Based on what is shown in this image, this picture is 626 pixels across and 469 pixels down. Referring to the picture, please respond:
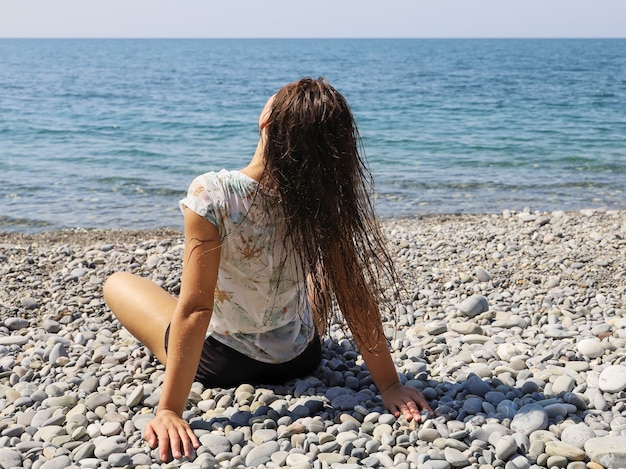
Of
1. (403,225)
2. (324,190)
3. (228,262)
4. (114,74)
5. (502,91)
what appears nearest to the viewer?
(324,190)

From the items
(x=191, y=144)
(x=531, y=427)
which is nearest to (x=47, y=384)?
(x=531, y=427)

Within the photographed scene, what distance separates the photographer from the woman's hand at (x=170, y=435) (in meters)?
2.71

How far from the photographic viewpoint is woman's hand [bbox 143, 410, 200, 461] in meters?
2.71

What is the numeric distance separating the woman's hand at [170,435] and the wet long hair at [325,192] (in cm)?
82

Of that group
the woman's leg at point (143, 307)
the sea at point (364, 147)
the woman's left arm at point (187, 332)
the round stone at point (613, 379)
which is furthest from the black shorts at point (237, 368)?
the sea at point (364, 147)

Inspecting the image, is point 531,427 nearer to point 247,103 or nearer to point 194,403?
point 194,403

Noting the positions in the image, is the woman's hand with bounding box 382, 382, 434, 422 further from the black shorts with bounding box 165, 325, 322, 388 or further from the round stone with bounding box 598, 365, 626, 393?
the round stone with bounding box 598, 365, 626, 393

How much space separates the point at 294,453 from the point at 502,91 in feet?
91.3

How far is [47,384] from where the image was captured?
3533 mm

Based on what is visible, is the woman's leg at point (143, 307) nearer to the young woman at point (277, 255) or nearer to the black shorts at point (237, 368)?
the black shorts at point (237, 368)

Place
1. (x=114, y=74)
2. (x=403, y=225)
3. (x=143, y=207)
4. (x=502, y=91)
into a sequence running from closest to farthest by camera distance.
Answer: (x=403, y=225)
(x=143, y=207)
(x=502, y=91)
(x=114, y=74)

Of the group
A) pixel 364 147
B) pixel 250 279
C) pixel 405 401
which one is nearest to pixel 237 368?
pixel 250 279

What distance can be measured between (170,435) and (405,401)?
1.02m

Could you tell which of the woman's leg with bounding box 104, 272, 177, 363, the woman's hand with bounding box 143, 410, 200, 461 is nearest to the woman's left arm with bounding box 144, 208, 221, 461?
the woman's hand with bounding box 143, 410, 200, 461
